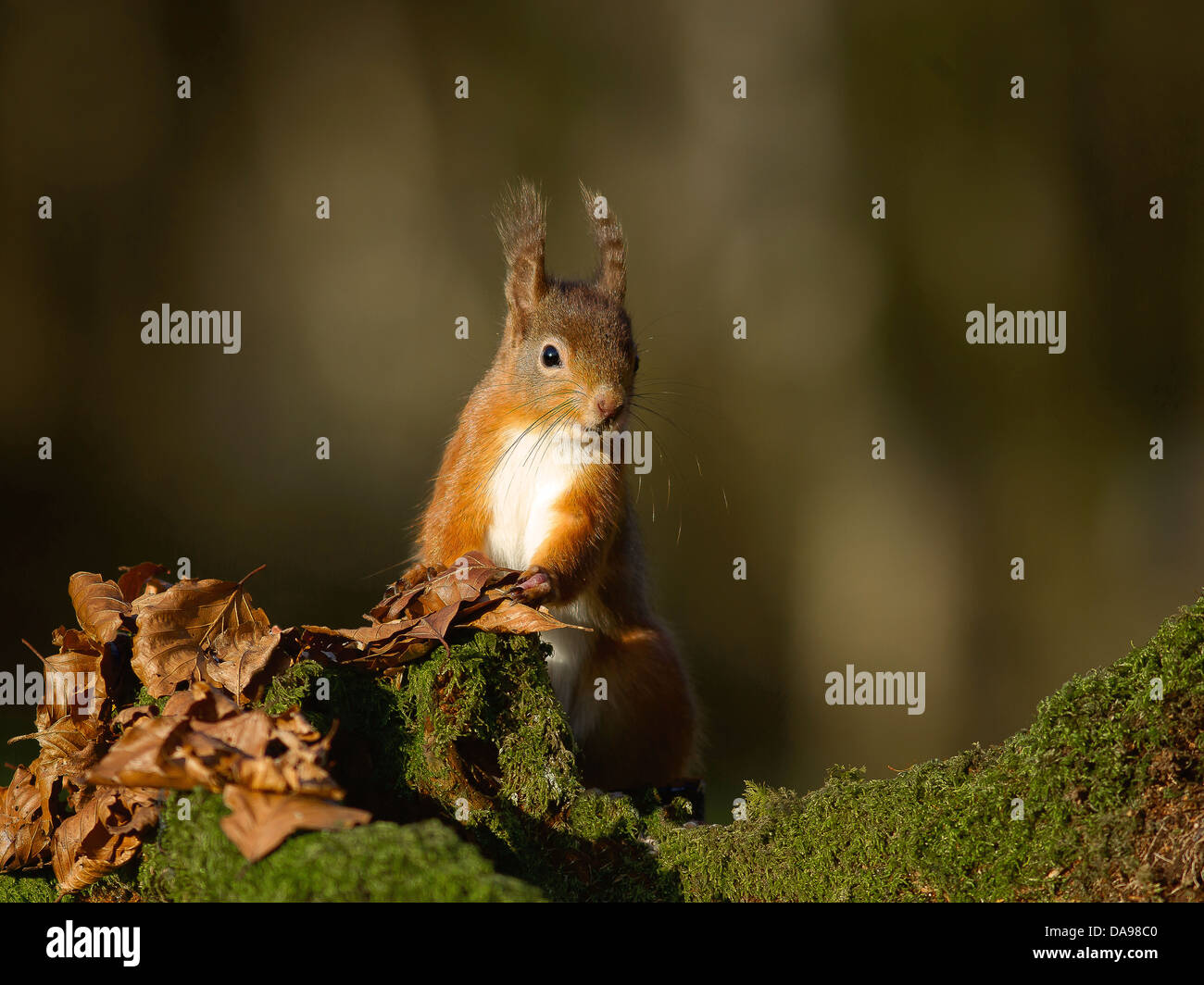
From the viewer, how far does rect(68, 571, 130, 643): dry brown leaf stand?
6.54 feet

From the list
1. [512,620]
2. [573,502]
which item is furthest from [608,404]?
[512,620]

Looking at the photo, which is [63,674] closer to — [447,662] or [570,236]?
[447,662]

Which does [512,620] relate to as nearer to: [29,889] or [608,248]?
[29,889]

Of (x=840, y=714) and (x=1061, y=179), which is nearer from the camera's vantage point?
(x=1061, y=179)

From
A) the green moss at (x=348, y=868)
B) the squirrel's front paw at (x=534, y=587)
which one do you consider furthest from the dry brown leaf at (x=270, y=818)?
the squirrel's front paw at (x=534, y=587)

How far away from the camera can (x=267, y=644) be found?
1870 millimetres

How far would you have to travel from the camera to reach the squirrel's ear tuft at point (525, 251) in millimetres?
3254

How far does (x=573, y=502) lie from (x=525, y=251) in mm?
809

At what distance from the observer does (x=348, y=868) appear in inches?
53.1

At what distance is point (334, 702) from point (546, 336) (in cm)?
157

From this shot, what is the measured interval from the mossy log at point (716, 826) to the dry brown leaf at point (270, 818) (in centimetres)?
2

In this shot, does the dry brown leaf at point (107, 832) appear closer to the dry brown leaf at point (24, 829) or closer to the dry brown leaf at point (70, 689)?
the dry brown leaf at point (24, 829)

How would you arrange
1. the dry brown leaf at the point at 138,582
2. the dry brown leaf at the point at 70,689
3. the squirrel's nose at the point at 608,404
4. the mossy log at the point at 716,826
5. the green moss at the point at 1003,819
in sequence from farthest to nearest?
the squirrel's nose at the point at 608,404, the dry brown leaf at the point at 138,582, the dry brown leaf at the point at 70,689, the green moss at the point at 1003,819, the mossy log at the point at 716,826

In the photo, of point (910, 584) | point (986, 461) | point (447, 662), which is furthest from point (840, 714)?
point (447, 662)
